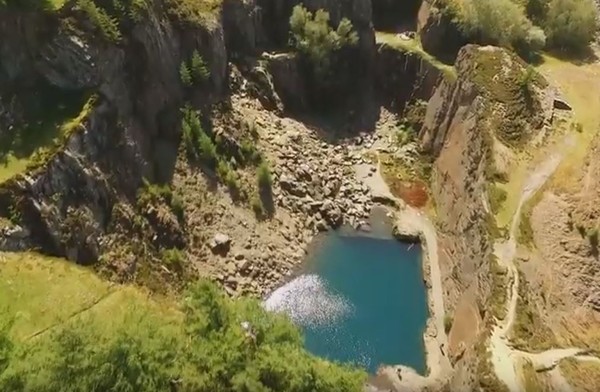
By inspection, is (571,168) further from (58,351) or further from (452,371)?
(58,351)

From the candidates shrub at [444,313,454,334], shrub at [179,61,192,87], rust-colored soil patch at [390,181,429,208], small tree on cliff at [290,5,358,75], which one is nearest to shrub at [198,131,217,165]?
shrub at [179,61,192,87]

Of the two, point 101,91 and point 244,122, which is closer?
point 101,91

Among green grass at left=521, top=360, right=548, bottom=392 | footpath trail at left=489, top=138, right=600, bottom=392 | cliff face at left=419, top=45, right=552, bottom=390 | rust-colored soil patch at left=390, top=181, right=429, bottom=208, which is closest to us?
green grass at left=521, top=360, right=548, bottom=392

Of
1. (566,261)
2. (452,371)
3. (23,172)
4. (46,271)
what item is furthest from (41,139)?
(566,261)

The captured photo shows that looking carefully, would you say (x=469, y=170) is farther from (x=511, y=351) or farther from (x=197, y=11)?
(x=197, y=11)

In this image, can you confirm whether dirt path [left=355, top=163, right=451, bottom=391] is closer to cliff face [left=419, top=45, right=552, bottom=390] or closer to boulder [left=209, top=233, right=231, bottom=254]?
cliff face [left=419, top=45, right=552, bottom=390]
